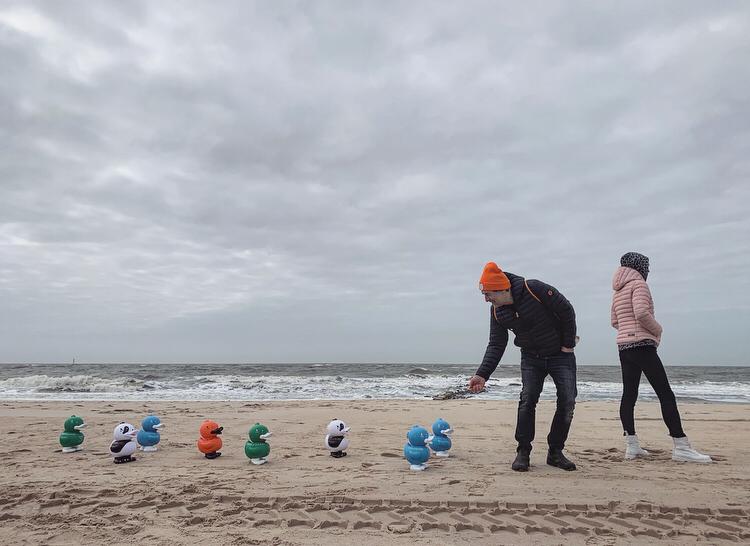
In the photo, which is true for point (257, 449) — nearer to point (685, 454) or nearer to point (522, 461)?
point (522, 461)

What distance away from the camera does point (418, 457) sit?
4.75m

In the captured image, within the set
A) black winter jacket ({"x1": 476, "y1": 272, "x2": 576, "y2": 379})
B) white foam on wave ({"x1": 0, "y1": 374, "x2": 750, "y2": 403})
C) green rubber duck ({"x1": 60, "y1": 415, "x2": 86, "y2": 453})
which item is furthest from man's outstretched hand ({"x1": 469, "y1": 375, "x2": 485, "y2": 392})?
white foam on wave ({"x1": 0, "y1": 374, "x2": 750, "y2": 403})

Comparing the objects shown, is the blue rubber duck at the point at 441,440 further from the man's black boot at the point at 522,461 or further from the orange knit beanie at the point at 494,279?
the orange knit beanie at the point at 494,279

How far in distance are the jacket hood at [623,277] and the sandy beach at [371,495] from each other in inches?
73.0

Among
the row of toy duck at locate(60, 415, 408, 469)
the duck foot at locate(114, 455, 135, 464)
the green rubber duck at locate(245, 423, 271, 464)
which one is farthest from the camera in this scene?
the duck foot at locate(114, 455, 135, 464)

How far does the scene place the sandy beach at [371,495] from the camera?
3164 mm

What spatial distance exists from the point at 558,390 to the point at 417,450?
1.48m

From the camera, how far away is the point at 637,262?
534 centimetres

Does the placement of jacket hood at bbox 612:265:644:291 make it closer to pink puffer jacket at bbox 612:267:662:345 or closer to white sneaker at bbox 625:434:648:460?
pink puffer jacket at bbox 612:267:662:345

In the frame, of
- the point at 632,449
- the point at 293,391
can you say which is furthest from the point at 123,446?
the point at 293,391

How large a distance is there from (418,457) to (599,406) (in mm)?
8234

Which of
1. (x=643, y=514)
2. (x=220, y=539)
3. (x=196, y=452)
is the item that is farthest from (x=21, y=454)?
(x=643, y=514)

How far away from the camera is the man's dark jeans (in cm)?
465

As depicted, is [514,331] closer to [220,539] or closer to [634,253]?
[634,253]
